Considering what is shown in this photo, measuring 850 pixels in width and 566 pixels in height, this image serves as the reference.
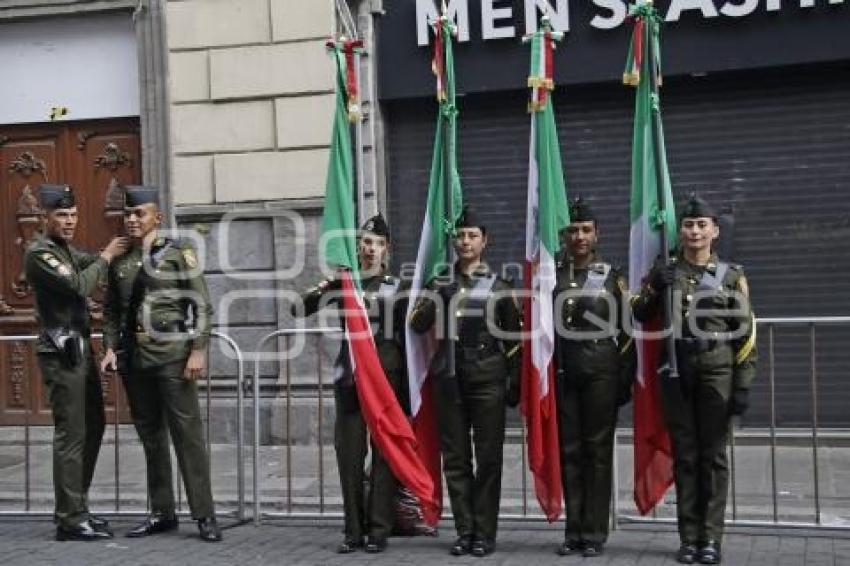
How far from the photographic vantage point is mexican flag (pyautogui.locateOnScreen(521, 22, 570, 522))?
6.94m

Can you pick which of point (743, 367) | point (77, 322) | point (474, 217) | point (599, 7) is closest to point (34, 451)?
point (77, 322)

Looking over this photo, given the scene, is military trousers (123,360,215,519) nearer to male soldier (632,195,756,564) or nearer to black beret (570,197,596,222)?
black beret (570,197,596,222)

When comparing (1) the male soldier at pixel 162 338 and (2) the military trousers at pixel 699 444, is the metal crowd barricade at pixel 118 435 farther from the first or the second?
(2) the military trousers at pixel 699 444

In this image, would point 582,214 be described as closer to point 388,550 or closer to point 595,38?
point 388,550

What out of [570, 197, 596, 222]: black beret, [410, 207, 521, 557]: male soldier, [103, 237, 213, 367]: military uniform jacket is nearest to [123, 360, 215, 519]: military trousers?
[103, 237, 213, 367]: military uniform jacket

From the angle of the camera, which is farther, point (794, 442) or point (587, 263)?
point (794, 442)

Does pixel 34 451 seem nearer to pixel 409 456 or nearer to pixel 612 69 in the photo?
pixel 409 456

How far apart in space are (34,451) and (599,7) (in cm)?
619

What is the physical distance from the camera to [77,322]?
7.66 m

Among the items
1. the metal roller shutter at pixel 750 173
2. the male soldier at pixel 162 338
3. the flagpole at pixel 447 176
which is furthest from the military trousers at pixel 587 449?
the metal roller shutter at pixel 750 173

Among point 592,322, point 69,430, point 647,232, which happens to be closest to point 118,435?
point 69,430

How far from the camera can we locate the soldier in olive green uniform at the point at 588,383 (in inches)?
269

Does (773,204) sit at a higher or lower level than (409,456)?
higher

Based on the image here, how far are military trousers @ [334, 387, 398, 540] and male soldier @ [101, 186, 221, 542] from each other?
91 cm
